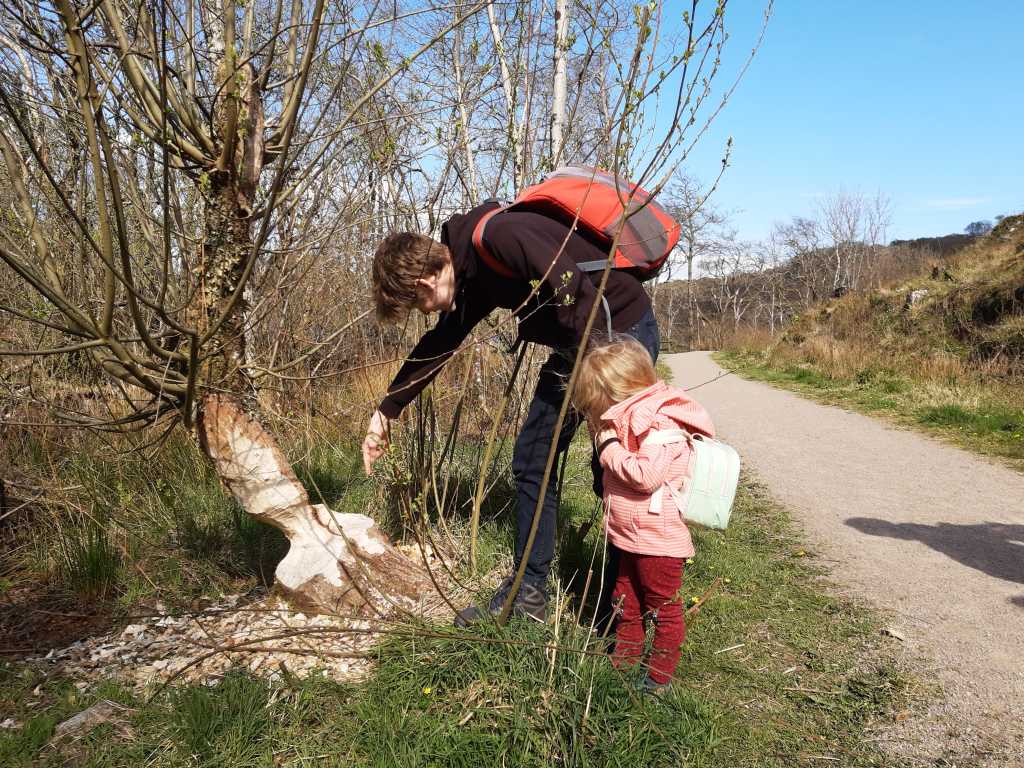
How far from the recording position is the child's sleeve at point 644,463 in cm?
199

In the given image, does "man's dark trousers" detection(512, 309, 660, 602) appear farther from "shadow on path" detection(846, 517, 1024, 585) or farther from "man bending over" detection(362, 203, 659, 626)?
"shadow on path" detection(846, 517, 1024, 585)

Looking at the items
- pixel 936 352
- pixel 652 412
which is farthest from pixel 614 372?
pixel 936 352

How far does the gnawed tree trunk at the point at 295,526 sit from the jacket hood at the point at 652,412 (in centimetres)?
115

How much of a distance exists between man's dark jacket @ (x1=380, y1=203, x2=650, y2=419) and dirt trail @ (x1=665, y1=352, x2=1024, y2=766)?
48cm

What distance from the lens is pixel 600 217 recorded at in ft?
6.87

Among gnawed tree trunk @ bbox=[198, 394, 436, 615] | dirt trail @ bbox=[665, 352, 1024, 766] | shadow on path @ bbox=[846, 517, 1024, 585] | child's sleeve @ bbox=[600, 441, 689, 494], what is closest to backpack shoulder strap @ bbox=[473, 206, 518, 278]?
child's sleeve @ bbox=[600, 441, 689, 494]

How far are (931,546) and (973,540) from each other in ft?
0.93

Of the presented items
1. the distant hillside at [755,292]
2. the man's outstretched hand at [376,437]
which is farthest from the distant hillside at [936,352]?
the distant hillside at [755,292]

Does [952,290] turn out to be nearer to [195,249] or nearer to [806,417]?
[806,417]

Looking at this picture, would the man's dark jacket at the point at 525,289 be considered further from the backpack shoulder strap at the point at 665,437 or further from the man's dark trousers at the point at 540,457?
the backpack shoulder strap at the point at 665,437

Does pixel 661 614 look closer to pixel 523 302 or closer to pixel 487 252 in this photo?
pixel 523 302

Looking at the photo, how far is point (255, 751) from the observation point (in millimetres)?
1813

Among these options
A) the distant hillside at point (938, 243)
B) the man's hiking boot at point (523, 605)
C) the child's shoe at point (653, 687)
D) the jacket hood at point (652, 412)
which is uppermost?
the distant hillside at point (938, 243)

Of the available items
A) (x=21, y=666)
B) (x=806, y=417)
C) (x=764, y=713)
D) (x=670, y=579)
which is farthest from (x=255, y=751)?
(x=806, y=417)
